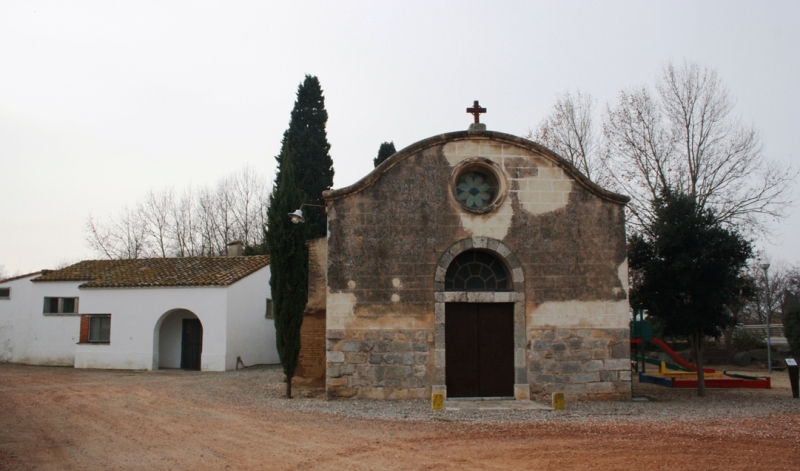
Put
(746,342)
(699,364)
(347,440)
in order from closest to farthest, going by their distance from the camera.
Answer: (347,440) < (699,364) < (746,342)

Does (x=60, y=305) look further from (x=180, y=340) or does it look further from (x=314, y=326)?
(x=314, y=326)

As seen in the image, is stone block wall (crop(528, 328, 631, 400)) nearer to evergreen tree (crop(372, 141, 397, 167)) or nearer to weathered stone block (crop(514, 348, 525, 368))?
weathered stone block (crop(514, 348, 525, 368))

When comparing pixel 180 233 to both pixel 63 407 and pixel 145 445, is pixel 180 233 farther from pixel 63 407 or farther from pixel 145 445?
pixel 145 445

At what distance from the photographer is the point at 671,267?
47.6 ft

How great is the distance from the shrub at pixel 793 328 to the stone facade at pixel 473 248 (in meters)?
14.5

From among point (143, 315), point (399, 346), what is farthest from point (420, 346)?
point (143, 315)

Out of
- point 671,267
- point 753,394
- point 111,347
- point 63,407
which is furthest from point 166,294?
point 753,394

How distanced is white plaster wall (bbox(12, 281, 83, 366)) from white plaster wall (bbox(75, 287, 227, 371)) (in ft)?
6.76

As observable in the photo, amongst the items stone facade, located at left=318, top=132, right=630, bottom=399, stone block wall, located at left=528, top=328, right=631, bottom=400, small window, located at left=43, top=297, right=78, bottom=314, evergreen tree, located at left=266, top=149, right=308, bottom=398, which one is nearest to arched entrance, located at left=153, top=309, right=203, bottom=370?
small window, located at left=43, top=297, right=78, bottom=314

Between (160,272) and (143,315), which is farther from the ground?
(160,272)

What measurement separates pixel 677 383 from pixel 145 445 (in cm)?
1392

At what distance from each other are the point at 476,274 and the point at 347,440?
5.67m

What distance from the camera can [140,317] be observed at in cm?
2236

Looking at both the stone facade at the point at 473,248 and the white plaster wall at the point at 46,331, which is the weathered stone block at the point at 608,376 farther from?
the white plaster wall at the point at 46,331
